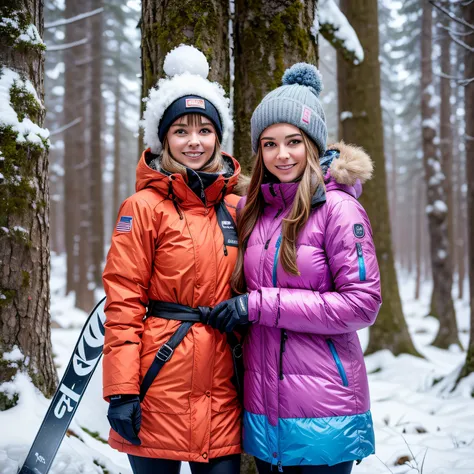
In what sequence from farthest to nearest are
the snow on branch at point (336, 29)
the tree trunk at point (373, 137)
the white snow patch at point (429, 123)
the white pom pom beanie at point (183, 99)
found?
the white snow patch at point (429, 123) → the tree trunk at point (373, 137) → the snow on branch at point (336, 29) → the white pom pom beanie at point (183, 99)

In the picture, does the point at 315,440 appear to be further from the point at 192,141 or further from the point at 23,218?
the point at 23,218

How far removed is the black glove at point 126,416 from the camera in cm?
222

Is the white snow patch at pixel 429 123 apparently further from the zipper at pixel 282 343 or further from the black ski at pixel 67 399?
the zipper at pixel 282 343

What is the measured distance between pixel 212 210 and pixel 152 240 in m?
0.44

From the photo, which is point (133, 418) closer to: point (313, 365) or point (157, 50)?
point (313, 365)

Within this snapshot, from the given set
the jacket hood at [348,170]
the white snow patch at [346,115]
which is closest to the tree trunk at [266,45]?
the jacket hood at [348,170]

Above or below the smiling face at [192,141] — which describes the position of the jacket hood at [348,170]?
below

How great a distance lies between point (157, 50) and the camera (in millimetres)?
3375

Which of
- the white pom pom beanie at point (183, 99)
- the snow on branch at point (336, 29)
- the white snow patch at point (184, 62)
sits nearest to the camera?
the white pom pom beanie at point (183, 99)

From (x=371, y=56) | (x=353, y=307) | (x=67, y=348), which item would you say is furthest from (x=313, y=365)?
(x=371, y=56)

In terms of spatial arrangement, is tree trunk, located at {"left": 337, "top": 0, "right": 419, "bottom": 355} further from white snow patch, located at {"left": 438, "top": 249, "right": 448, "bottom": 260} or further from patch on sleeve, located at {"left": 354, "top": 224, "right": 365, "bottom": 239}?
patch on sleeve, located at {"left": 354, "top": 224, "right": 365, "bottom": 239}

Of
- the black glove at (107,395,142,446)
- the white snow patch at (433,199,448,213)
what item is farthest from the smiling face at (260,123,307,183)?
the white snow patch at (433,199,448,213)

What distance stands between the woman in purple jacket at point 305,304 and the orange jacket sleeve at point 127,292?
1.44ft

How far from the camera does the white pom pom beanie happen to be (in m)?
2.73
